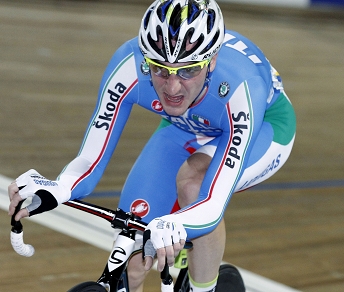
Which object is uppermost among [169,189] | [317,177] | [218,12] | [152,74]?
[218,12]

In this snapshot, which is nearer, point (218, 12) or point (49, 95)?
point (218, 12)

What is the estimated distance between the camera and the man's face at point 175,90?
251cm

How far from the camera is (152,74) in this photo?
2570 mm

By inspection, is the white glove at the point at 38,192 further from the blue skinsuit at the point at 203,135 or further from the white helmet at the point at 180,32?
the white helmet at the point at 180,32

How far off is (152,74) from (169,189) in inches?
22.7

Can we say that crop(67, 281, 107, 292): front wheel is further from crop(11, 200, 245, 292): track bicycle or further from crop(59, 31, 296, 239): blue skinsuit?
crop(59, 31, 296, 239): blue skinsuit

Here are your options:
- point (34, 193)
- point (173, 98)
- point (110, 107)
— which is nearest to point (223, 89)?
point (173, 98)

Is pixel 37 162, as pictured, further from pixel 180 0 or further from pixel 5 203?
pixel 180 0

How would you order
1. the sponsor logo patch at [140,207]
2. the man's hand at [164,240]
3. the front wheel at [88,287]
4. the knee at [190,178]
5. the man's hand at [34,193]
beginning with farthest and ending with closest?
the sponsor logo patch at [140,207] < the knee at [190,178] < the man's hand at [34,193] < the front wheel at [88,287] < the man's hand at [164,240]

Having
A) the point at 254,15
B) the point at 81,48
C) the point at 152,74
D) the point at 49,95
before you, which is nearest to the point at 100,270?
the point at 152,74

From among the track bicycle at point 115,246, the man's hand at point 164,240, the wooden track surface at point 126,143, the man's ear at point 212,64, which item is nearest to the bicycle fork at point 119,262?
the track bicycle at point 115,246

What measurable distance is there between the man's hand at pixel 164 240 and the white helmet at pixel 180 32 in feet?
1.99

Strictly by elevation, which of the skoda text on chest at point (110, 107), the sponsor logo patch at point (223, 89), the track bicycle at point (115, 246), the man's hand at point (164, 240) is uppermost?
the sponsor logo patch at point (223, 89)

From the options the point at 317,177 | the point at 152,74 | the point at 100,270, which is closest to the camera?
the point at 152,74
